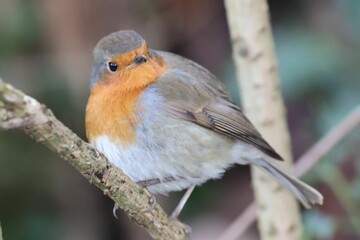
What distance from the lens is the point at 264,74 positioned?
359 centimetres

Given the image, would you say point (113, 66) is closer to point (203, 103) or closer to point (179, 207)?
point (203, 103)

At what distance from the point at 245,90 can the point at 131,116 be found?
0.61 metres

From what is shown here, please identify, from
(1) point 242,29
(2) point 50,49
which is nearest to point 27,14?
(2) point 50,49

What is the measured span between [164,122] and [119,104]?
0.70ft

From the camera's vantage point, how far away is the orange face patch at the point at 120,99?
3.33 m

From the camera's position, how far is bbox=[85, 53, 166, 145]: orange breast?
333 cm

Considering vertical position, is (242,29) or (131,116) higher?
(242,29)

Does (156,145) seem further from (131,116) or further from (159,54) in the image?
(159,54)

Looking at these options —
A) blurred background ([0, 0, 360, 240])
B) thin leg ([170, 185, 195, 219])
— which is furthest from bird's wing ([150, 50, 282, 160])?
blurred background ([0, 0, 360, 240])

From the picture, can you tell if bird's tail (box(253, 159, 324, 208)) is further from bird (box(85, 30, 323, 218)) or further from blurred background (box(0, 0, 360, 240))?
blurred background (box(0, 0, 360, 240))

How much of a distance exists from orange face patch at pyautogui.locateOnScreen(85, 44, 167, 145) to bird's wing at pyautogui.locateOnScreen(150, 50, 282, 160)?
0.30 feet

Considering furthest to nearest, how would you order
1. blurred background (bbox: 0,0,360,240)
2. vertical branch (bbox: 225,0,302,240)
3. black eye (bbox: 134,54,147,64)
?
blurred background (bbox: 0,0,360,240) < vertical branch (bbox: 225,0,302,240) < black eye (bbox: 134,54,147,64)

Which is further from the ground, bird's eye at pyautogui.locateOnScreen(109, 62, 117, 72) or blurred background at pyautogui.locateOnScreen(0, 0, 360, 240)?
bird's eye at pyautogui.locateOnScreen(109, 62, 117, 72)

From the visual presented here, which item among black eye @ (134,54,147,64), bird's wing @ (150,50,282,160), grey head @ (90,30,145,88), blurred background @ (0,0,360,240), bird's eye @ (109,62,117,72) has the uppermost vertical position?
grey head @ (90,30,145,88)
